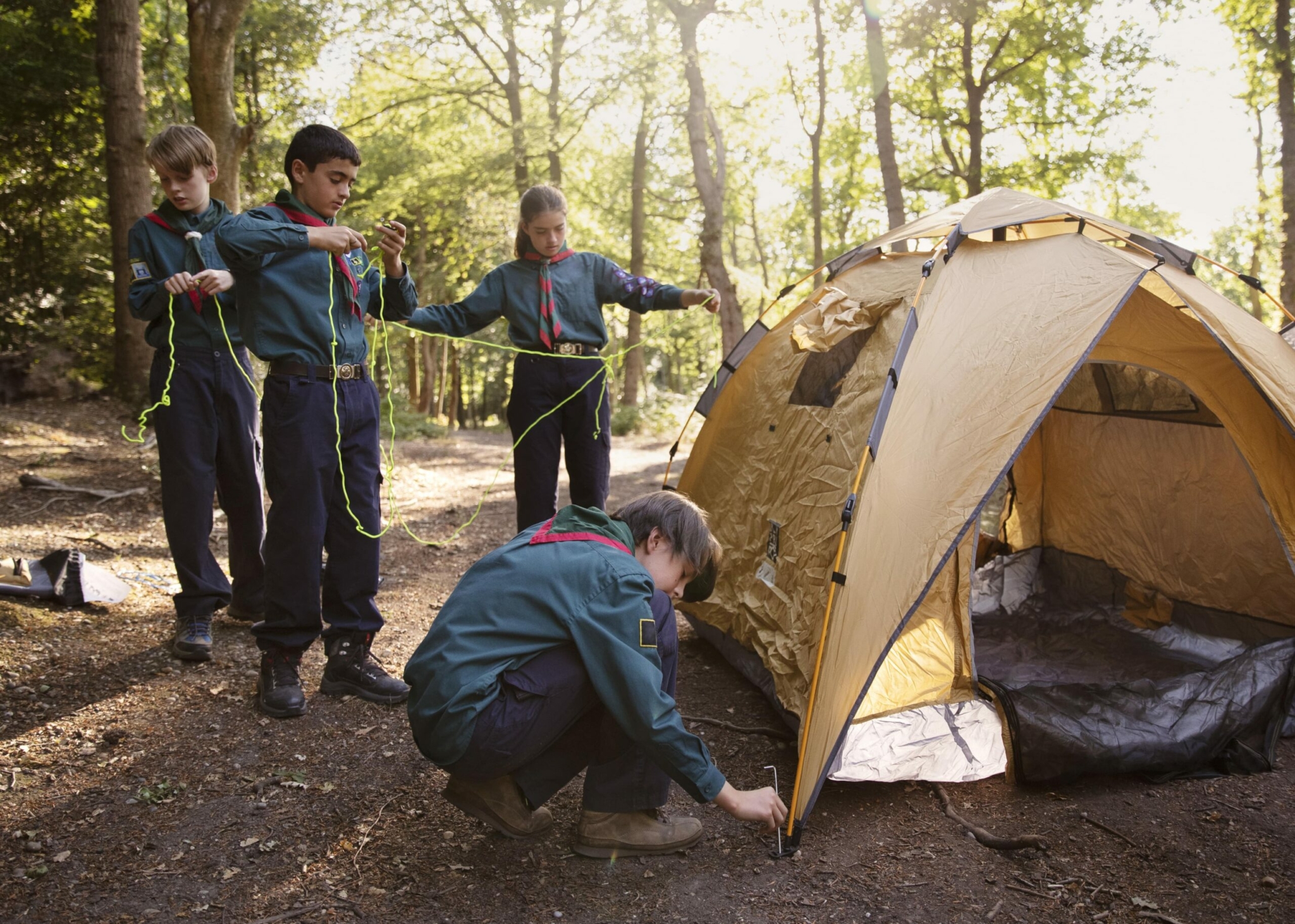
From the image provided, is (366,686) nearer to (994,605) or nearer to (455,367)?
(994,605)

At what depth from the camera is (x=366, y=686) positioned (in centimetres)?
335

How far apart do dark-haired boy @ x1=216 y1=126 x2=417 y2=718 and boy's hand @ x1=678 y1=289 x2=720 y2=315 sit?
1.24 m

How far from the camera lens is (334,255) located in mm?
3158

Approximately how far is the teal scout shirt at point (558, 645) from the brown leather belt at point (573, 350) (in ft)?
5.75

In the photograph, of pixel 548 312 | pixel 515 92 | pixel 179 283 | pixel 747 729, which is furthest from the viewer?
pixel 515 92

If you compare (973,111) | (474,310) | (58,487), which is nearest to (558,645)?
(474,310)

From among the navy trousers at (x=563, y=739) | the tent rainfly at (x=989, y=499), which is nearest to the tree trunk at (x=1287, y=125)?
the tent rainfly at (x=989, y=499)

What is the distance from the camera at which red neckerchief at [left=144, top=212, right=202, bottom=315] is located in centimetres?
342

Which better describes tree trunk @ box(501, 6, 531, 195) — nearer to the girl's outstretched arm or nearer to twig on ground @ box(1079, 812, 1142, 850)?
the girl's outstretched arm

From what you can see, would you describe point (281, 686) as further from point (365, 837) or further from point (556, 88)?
point (556, 88)

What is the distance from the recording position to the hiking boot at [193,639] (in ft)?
11.6

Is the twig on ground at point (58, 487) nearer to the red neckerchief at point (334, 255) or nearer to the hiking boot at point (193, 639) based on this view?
the hiking boot at point (193, 639)

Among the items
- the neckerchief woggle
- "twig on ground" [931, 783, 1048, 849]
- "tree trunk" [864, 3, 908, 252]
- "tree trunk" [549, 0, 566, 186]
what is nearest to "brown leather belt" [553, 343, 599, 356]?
the neckerchief woggle

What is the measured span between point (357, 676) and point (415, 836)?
97 cm
